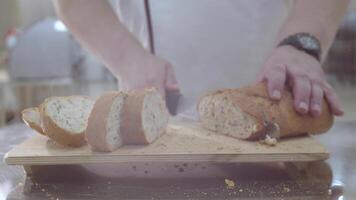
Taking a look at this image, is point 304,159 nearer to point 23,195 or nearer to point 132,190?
point 132,190

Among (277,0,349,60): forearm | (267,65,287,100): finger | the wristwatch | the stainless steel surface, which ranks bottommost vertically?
the stainless steel surface

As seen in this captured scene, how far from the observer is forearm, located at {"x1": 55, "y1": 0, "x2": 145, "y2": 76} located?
1.26 m

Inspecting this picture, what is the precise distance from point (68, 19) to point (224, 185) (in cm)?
70

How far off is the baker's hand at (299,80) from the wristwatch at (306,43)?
35 mm

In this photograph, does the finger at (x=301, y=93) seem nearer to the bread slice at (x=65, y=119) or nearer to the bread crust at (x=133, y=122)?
the bread crust at (x=133, y=122)

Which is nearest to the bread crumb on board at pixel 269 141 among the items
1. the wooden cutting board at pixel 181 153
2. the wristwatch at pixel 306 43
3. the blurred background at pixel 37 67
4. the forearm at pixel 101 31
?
the wooden cutting board at pixel 181 153

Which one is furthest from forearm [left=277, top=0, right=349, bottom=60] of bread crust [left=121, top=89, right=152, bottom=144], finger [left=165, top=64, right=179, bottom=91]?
bread crust [left=121, top=89, right=152, bottom=144]

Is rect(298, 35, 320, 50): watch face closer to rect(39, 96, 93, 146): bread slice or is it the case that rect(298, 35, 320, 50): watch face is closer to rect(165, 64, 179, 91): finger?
rect(165, 64, 179, 91): finger

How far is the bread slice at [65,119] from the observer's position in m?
0.98

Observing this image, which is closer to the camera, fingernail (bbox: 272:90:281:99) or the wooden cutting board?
the wooden cutting board

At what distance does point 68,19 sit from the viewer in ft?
4.46

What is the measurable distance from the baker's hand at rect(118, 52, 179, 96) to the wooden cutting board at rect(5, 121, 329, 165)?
20 centimetres

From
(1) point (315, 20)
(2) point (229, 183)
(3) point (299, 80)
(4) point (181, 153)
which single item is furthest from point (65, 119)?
(1) point (315, 20)

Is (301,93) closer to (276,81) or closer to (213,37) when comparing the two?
(276,81)
